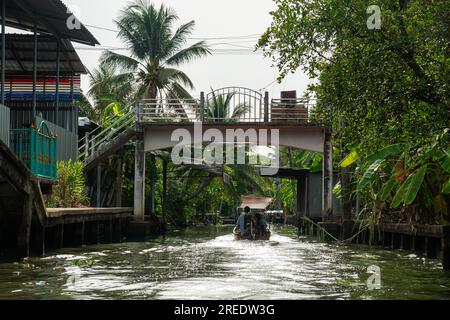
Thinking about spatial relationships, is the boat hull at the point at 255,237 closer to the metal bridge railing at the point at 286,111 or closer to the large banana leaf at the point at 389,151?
the metal bridge railing at the point at 286,111

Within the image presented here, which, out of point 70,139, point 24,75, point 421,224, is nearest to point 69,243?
point 70,139

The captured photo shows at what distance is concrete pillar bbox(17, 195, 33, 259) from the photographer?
1402 centimetres

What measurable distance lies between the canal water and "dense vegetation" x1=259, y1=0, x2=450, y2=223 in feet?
6.06

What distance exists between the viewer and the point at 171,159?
3142 cm

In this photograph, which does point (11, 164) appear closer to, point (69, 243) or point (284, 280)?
point (284, 280)

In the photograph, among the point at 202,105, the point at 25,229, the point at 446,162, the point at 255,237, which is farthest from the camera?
the point at 202,105

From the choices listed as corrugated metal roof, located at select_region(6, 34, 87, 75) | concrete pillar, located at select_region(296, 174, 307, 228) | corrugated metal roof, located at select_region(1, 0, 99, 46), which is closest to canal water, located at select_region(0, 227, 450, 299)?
corrugated metal roof, located at select_region(6, 34, 87, 75)

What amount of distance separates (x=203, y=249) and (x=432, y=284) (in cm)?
982

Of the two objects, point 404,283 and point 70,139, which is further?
point 70,139

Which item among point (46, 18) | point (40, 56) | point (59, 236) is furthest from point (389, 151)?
point (40, 56)

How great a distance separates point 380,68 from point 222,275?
460 centimetres

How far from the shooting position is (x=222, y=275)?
1272 cm

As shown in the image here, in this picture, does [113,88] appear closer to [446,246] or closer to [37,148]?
[37,148]

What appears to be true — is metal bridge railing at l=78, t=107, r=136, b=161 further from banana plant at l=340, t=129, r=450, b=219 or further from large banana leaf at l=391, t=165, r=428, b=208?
large banana leaf at l=391, t=165, r=428, b=208
